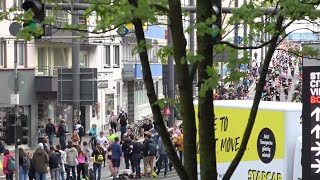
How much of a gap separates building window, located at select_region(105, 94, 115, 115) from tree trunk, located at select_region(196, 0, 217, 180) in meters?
47.1

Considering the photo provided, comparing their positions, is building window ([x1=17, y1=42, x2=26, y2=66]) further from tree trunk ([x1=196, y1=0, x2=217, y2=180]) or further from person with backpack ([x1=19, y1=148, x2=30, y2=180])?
tree trunk ([x1=196, y1=0, x2=217, y2=180])

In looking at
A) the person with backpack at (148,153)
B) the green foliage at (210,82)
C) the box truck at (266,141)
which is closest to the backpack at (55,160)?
the person with backpack at (148,153)

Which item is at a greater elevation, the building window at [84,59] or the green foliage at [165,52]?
the building window at [84,59]

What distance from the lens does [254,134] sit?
706 inches

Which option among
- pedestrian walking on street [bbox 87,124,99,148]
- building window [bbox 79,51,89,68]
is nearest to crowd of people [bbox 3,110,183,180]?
pedestrian walking on street [bbox 87,124,99,148]

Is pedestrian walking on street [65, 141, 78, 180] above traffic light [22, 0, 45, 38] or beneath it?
beneath

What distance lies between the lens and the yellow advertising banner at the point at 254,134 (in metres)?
17.5

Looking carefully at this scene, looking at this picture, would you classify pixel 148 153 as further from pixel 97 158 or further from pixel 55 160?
pixel 55 160

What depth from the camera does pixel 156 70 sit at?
6419 cm

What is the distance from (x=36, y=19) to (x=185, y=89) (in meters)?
1.84

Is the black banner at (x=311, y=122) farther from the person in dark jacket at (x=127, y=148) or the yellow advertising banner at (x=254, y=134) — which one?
the person in dark jacket at (x=127, y=148)

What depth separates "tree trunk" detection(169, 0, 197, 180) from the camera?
29.8 ft

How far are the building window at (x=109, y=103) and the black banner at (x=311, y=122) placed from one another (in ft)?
140

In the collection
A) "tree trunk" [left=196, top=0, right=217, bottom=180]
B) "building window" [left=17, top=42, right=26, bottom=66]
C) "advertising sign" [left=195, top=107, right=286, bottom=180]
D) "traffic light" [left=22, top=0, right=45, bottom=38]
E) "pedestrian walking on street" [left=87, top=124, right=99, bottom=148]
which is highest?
"building window" [left=17, top=42, right=26, bottom=66]
